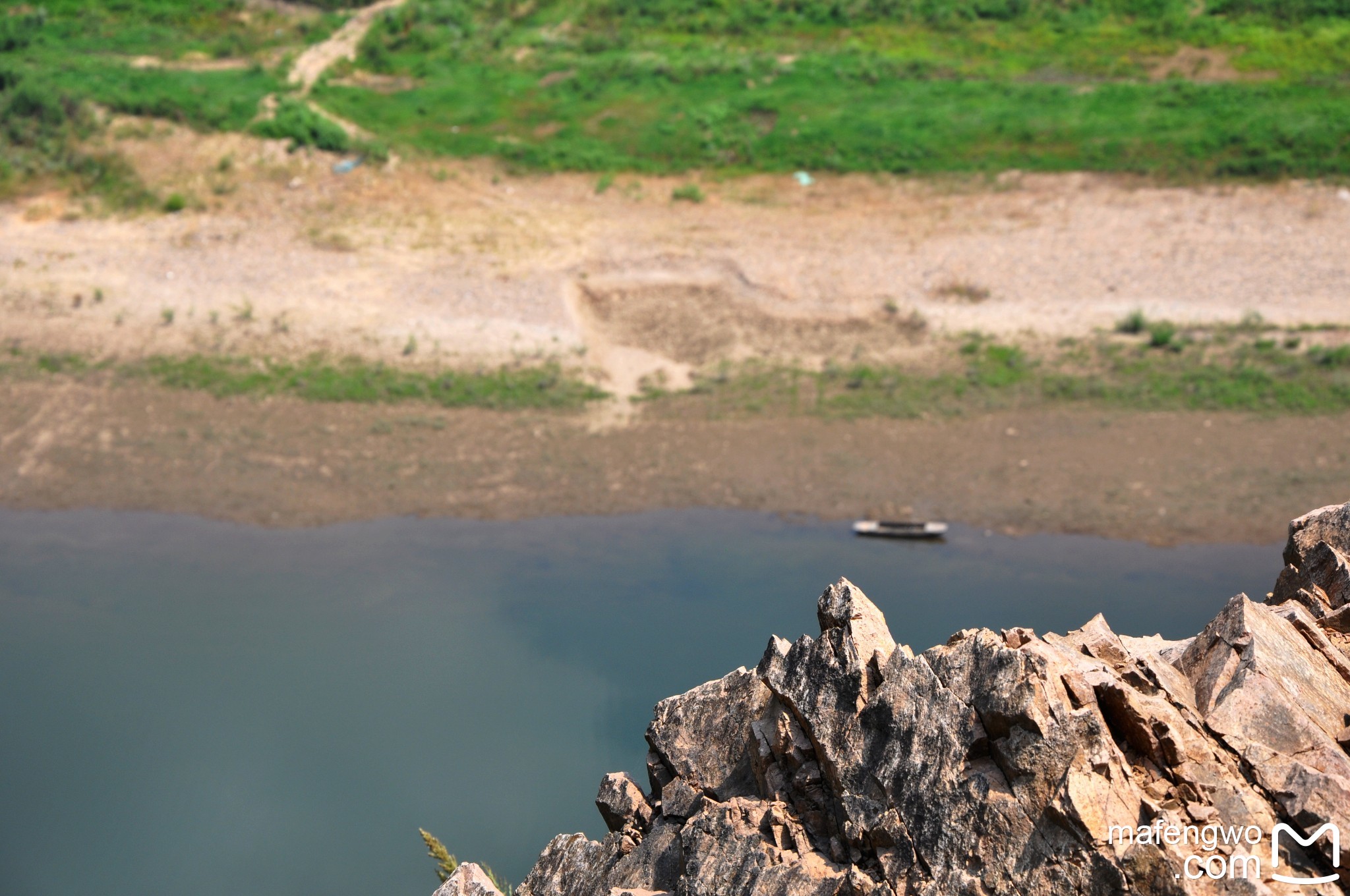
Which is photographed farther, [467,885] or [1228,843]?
[467,885]

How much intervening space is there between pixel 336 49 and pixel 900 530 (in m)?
40.3

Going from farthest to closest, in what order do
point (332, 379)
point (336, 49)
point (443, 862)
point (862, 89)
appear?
point (336, 49) < point (862, 89) < point (332, 379) < point (443, 862)

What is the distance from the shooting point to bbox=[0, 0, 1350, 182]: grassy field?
49.4 m

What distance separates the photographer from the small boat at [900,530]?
34.0 meters

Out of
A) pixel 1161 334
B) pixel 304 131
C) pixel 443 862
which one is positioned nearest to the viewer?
pixel 443 862

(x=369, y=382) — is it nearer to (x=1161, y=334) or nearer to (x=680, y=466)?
(x=680, y=466)

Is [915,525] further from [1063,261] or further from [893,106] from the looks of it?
[893,106]

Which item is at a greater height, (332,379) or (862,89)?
(862,89)

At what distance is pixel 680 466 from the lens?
37188 millimetres

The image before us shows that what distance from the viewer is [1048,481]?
3569 cm

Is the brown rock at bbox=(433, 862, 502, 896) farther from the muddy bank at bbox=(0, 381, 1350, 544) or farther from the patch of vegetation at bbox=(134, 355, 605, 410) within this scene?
the patch of vegetation at bbox=(134, 355, 605, 410)

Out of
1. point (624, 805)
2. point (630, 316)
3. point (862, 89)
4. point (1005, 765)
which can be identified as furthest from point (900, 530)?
point (862, 89)

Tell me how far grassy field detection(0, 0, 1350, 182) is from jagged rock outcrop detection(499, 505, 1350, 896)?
3539 cm

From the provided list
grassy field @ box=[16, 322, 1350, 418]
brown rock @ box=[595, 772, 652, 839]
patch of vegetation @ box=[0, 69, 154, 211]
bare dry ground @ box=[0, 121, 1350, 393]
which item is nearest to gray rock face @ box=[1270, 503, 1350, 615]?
brown rock @ box=[595, 772, 652, 839]
